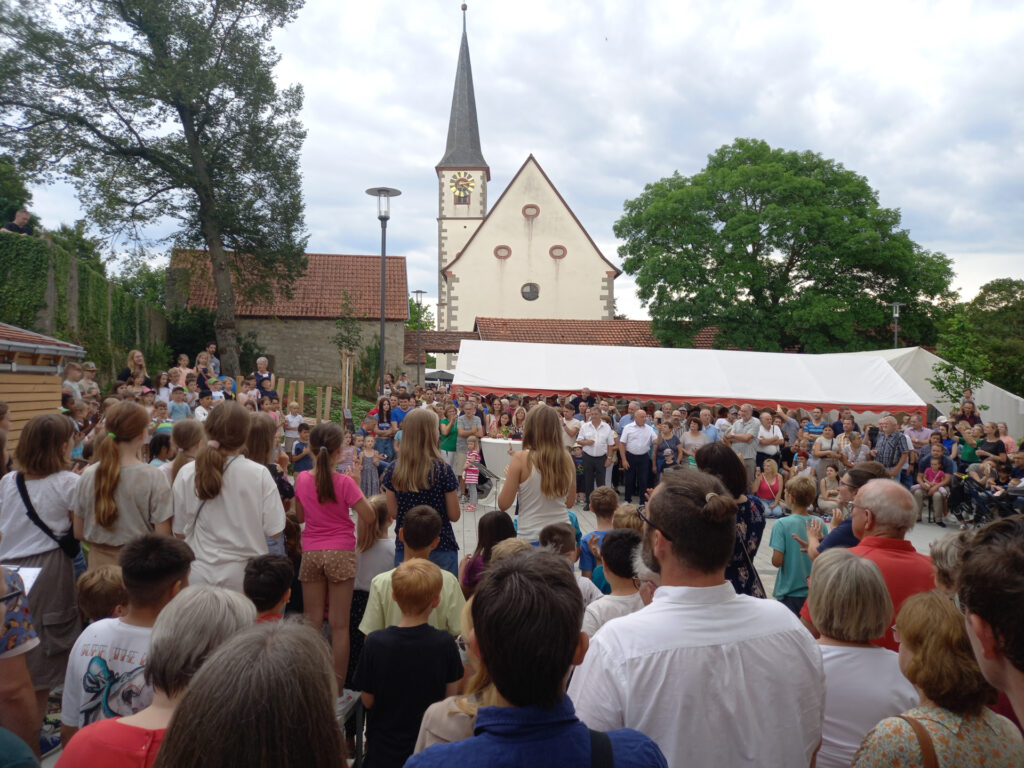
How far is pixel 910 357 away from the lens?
22.5 meters

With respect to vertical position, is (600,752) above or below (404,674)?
above

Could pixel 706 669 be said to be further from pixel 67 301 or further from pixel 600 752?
pixel 67 301

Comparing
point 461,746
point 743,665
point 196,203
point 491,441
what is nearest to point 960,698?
A: point 743,665

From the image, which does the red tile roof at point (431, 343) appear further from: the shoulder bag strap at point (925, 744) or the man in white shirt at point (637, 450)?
the shoulder bag strap at point (925, 744)

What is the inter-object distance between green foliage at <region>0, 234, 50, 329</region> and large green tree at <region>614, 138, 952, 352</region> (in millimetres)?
23252

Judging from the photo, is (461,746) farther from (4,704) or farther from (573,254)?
(573,254)

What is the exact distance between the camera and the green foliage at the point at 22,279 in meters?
13.5

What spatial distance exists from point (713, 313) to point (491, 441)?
21.0m

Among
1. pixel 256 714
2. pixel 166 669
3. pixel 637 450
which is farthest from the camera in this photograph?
pixel 637 450

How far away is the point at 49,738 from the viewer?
3641 millimetres

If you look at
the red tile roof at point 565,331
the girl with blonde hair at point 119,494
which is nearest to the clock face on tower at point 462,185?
the red tile roof at point 565,331

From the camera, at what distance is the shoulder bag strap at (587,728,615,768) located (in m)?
1.30

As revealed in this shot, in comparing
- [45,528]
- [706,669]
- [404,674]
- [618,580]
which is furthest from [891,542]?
[45,528]

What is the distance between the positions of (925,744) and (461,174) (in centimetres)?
5256
